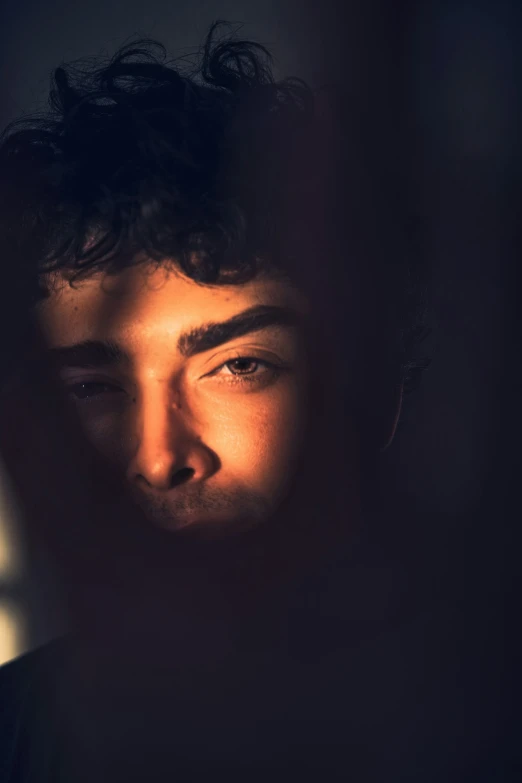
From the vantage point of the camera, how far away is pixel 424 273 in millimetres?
748

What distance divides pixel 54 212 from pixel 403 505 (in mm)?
515

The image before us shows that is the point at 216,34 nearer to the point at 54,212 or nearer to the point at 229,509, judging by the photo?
the point at 54,212

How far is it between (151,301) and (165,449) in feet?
0.49

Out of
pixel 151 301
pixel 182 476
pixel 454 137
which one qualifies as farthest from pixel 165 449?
pixel 454 137

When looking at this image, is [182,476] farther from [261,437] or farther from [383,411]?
[383,411]

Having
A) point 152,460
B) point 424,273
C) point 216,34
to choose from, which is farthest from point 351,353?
point 216,34

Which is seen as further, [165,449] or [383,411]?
[383,411]

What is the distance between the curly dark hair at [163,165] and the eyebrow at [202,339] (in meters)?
0.04

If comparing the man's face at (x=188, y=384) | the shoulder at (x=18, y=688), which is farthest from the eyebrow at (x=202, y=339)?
the shoulder at (x=18, y=688)

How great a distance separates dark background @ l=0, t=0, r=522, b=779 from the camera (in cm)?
65

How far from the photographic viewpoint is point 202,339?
0.64 metres

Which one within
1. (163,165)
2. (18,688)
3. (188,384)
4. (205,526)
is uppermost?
(163,165)

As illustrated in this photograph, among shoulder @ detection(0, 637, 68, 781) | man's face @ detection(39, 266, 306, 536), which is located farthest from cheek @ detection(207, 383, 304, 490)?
shoulder @ detection(0, 637, 68, 781)

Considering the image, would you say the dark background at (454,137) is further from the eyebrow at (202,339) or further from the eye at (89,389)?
the eye at (89,389)
